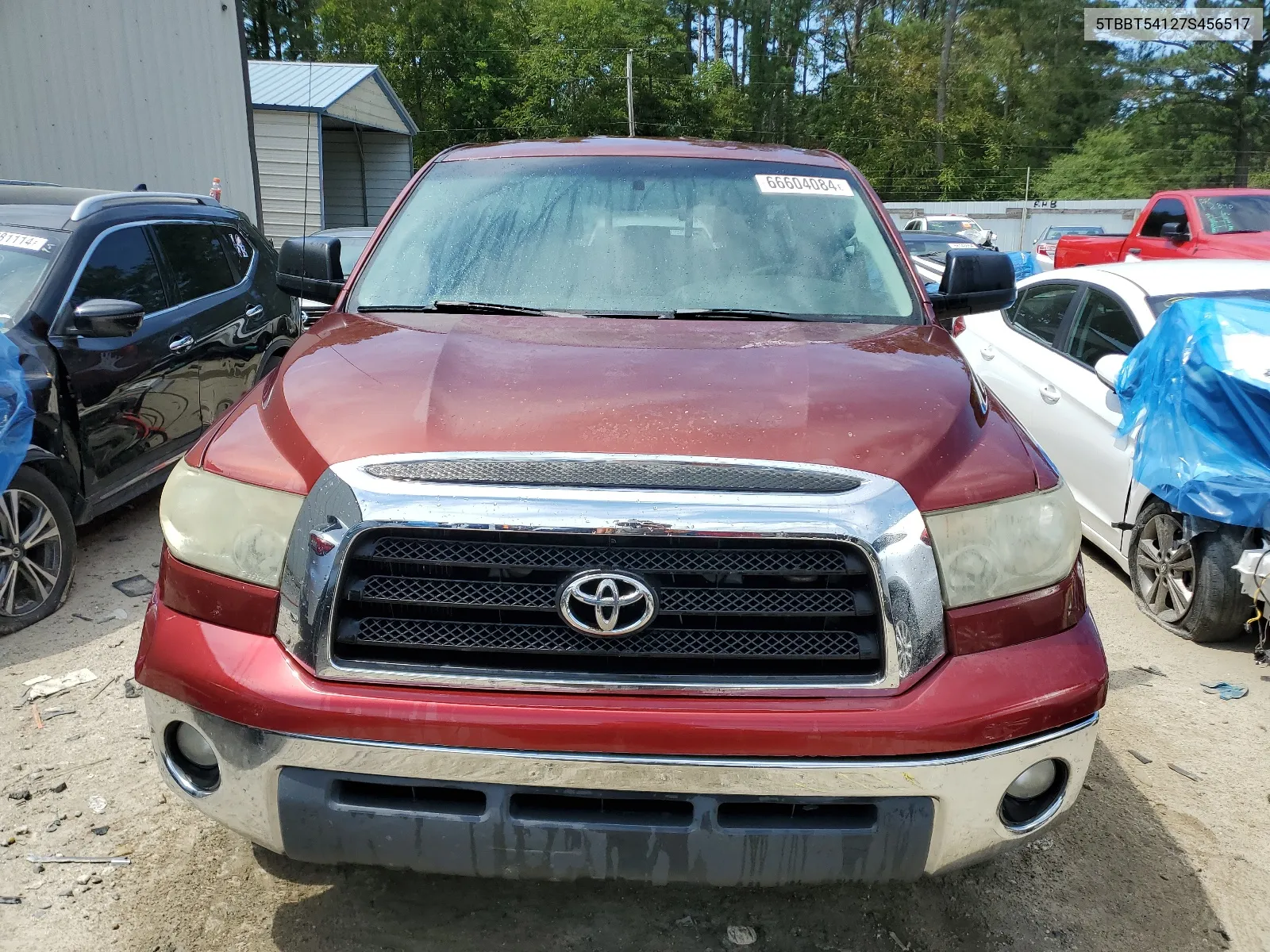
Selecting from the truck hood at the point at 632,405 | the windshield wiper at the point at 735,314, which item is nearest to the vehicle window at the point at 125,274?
the truck hood at the point at 632,405

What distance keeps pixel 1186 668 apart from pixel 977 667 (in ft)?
9.29

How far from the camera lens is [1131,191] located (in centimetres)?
5172

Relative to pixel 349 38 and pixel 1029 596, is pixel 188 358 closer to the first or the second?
pixel 1029 596

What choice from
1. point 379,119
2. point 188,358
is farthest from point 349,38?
point 188,358

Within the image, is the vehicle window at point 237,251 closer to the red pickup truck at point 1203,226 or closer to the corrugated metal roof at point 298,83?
the red pickup truck at point 1203,226

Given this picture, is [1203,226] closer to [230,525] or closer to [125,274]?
[125,274]

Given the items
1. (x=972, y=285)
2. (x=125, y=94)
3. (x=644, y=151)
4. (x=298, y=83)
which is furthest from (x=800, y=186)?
(x=298, y=83)

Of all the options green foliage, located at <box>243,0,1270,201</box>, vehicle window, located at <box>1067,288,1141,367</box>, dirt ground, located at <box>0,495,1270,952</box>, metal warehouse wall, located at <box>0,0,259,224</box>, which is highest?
green foliage, located at <box>243,0,1270,201</box>

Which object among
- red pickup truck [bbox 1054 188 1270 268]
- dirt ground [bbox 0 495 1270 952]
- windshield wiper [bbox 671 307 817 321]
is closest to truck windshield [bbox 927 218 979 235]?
red pickup truck [bbox 1054 188 1270 268]

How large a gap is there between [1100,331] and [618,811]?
4.71m

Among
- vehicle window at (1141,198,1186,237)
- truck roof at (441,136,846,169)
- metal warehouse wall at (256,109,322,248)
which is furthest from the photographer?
metal warehouse wall at (256,109,322,248)

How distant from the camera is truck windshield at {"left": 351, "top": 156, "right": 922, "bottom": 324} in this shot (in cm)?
309

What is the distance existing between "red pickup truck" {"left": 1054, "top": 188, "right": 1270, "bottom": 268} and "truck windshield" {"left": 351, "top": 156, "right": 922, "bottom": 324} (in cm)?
909

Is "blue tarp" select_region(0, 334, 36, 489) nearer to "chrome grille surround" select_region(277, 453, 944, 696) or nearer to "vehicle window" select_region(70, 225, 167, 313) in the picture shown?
"vehicle window" select_region(70, 225, 167, 313)
